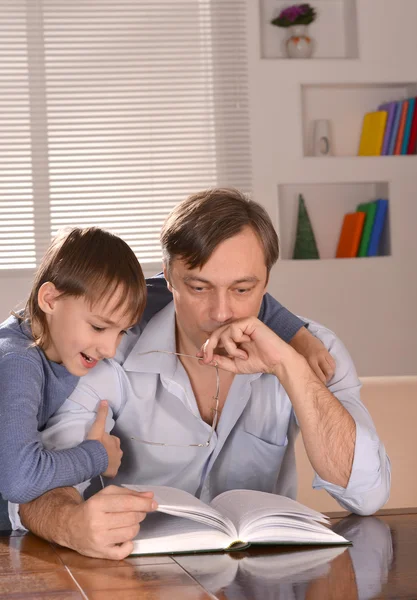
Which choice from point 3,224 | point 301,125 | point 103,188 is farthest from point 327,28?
point 3,224

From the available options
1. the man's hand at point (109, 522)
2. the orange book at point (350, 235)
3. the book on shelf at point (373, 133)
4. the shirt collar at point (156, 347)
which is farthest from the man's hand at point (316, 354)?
the book on shelf at point (373, 133)

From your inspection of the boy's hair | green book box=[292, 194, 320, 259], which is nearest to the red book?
green book box=[292, 194, 320, 259]

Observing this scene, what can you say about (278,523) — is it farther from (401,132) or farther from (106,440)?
(401,132)

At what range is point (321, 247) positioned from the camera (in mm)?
4914

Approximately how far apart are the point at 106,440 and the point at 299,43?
11.8 feet

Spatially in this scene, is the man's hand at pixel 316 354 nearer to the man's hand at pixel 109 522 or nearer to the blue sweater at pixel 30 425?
the blue sweater at pixel 30 425

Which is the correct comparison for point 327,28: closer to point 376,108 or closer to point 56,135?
point 376,108

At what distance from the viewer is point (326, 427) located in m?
1.61

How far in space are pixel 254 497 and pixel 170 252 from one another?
61 centimetres

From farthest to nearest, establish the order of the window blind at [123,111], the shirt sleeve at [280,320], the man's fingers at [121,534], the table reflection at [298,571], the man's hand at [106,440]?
the window blind at [123,111], the shirt sleeve at [280,320], the man's hand at [106,440], the man's fingers at [121,534], the table reflection at [298,571]

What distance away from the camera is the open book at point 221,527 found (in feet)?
4.00

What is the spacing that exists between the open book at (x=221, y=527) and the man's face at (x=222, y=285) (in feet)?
1.73

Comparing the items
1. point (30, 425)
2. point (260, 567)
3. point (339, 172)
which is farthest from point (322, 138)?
point (260, 567)

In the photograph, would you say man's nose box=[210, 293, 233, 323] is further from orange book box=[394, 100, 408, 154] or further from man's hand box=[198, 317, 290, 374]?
A: orange book box=[394, 100, 408, 154]
